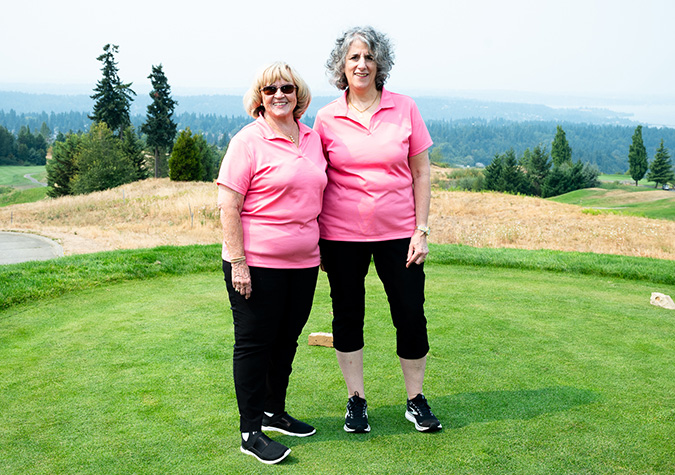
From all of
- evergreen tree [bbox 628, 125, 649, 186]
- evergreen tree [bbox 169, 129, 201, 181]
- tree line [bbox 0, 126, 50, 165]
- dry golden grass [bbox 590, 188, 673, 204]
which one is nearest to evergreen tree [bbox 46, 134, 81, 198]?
evergreen tree [bbox 169, 129, 201, 181]

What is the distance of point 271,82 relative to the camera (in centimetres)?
262

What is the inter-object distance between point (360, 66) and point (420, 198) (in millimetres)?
741

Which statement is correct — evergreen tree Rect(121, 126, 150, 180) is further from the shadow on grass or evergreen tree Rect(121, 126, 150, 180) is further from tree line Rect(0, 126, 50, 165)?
tree line Rect(0, 126, 50, 165)

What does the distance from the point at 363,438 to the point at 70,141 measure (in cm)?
5497

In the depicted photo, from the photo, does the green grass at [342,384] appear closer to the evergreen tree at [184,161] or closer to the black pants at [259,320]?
the black pants at [259,320]

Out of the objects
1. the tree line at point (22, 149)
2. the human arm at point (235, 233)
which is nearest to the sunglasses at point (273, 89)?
the human arm at point (235, 233)

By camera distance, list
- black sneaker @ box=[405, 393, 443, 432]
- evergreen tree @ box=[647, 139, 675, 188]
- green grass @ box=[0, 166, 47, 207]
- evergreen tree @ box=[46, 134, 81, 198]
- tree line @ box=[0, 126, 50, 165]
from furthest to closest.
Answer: tree line @ box=[0, 126, 50, 165], evergreen tree @ box=[647, 139, 675, 188], green grass @ box=[0, 166, 47, 207], evergreen tree @ box=[46, 134, 81, 198], black sneaker @ box=[405, 393, 443, 432]

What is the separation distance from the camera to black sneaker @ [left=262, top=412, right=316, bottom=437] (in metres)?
2.80

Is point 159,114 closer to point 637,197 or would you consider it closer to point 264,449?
point 637,197

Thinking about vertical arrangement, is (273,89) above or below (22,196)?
above

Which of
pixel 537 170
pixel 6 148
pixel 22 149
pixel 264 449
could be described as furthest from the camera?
pixel 22 149

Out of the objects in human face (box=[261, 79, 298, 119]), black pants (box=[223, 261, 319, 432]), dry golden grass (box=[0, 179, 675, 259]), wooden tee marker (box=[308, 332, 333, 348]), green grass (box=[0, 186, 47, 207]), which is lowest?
green grass (box=[0, 186, 47, 207])

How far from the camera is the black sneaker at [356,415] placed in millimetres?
2783

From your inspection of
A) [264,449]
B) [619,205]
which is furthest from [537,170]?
[264,449]
